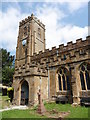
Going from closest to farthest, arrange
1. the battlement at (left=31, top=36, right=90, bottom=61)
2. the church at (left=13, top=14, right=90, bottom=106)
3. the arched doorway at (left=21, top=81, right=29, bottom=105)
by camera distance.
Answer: the church at (left=13, top=14, right=90, bottom=106) → the arched doorway at (left=21, top=81, right=29, bottom=105) → the battlement at (left=31, top=36, right=90, bottom=61)

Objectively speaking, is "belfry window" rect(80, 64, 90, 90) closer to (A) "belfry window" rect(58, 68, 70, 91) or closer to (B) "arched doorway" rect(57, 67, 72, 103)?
(B) "arched doorway" rect(57, 67, 72, 103)

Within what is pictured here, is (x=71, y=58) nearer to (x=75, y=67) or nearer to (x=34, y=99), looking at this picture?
(x=75, y=67)

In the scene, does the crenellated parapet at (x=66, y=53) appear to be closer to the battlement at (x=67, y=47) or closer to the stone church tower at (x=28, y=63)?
the battlement at (x=67, y=47)

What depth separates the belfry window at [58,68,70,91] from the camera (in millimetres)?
14017

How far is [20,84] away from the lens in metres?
15.1

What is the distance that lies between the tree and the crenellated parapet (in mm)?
10407

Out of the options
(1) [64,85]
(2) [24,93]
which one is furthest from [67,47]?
(2) [24,93]

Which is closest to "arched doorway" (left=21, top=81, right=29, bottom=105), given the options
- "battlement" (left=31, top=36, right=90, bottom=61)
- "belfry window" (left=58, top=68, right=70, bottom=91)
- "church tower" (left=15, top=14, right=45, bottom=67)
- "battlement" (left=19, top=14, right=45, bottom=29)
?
"belfry window" (left=58, top=68, right=70, bottom=91)

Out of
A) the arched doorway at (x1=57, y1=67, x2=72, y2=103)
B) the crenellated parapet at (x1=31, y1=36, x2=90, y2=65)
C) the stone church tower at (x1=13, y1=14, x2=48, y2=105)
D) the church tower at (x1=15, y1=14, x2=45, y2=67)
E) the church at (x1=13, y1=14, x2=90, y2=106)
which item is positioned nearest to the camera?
the church at (x1=13, y1=14, x2=90, y2=106)

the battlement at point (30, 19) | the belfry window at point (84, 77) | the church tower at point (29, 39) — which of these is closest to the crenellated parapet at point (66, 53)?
the belfry window at point (84, 77)

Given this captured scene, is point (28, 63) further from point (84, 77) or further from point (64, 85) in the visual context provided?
point (84, 77)

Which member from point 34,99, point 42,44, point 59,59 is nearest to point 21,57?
point 42,44

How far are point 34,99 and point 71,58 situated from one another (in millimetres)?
6780

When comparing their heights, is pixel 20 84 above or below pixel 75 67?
below
